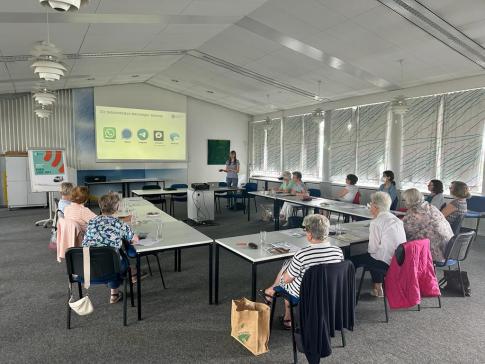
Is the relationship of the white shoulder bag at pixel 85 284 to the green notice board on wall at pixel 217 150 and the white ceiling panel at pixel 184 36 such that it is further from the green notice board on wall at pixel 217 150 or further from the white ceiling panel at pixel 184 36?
the green notice board on wall at pixel 217 150

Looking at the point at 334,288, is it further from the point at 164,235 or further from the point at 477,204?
the point at 477,204

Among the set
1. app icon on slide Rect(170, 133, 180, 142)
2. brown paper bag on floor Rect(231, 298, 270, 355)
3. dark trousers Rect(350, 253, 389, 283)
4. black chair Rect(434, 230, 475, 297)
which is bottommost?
brown paper bag on floor Rect(231, 298, 270, 355)

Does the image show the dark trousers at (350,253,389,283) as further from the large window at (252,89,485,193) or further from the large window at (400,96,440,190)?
the large window at (400,96,440,190)

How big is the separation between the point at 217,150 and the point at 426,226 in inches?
356

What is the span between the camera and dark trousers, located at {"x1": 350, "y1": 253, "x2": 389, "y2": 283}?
3107 millimetres

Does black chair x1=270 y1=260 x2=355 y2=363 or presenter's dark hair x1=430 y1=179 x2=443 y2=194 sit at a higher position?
presenter's dark hair x1=430 y1=179 x2=443 y2=194

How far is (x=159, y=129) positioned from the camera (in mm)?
10203

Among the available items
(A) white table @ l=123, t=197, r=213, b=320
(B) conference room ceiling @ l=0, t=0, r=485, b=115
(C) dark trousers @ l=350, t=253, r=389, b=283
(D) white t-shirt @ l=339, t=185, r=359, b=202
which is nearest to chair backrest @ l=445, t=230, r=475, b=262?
(C) dark trousers @ l=350, t=253, r=389, b=283

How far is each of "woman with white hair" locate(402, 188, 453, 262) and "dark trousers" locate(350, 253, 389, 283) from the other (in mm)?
509

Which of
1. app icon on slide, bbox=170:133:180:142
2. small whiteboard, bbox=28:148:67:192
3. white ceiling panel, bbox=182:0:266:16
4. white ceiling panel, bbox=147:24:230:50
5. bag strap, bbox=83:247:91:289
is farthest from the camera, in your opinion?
app icon on slide, bbox=170:133:180:142

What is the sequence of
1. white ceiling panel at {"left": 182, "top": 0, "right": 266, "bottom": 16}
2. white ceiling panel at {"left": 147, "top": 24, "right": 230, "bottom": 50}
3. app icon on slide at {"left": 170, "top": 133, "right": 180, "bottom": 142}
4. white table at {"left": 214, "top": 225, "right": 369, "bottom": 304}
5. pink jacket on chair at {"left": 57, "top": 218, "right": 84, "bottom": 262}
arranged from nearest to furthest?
white table at {"left": 214, "top": 225, "right": 369, "bottom": 304} < pink jacket on chair at {"left": 57, "top": 218, "right": 84, "bottom": 262} < white ceiling panel at {"left": 182, "top": 0, "right": 266, "bottom": 16} < white ceiling panel at {"left": 147, "top": 24, "right": 230, "bottom": 50} < app icon on slide at {"left": 170, "top": 133, "right": 180, "bottom": 142}

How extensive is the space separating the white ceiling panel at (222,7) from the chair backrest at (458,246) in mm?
3799

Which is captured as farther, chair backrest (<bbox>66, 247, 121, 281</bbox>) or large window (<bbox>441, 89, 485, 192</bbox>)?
large window (<bbox>441, 89, 485, 192</bbox>)

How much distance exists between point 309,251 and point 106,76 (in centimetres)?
810
